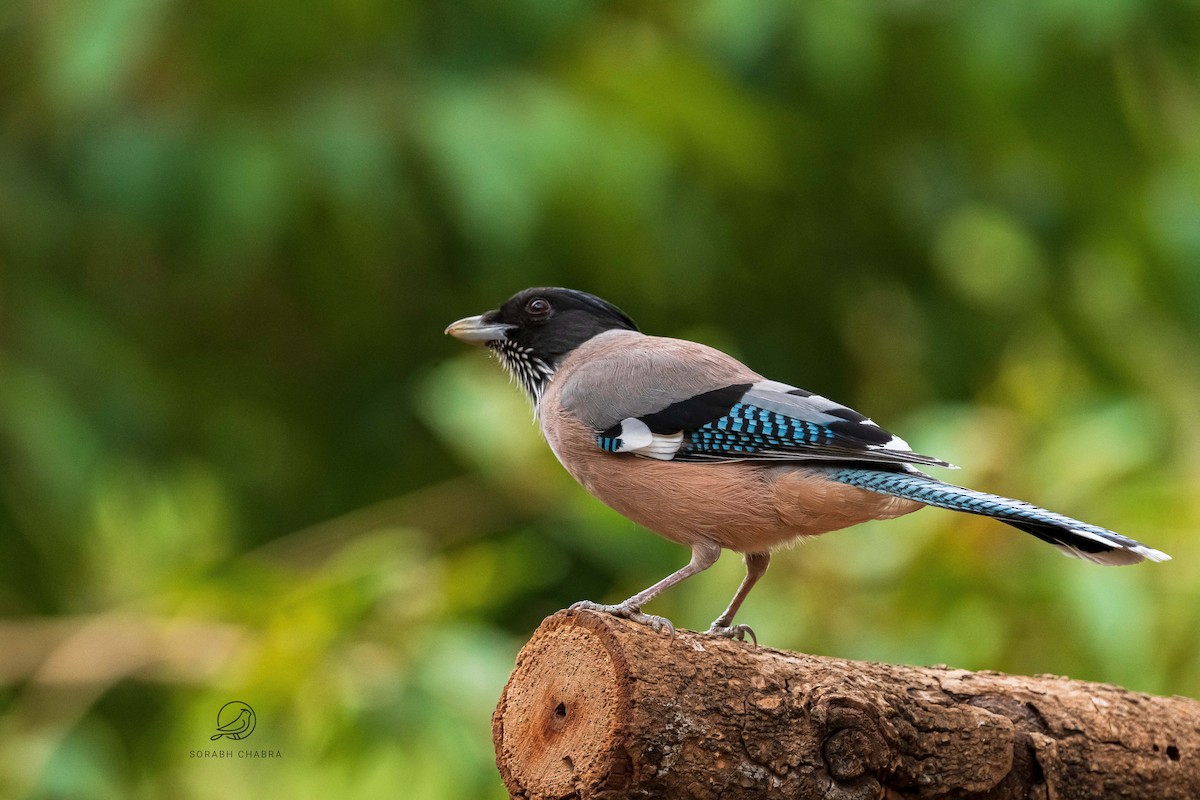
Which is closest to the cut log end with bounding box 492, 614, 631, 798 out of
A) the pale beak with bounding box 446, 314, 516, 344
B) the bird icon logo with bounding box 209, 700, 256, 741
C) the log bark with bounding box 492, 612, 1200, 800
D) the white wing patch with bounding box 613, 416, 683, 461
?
the log bark with bounding box 492, 612, 1200, 800

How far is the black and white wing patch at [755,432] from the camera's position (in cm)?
419

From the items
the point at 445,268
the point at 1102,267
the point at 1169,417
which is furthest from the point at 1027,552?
the point at 445,268

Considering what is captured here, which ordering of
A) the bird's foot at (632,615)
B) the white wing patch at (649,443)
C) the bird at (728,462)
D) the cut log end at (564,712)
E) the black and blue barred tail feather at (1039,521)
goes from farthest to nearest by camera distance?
the white wing patch at (649,443)
the bird at (728,462)
the black and blue barred tail feather at (1039,521)
the bird's foot at (632,615)
the cut log end at (564,712)

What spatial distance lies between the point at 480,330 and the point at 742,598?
1.44 meters

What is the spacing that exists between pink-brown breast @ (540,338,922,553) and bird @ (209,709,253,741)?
7.31 ft

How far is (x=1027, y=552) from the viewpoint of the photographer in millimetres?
6004

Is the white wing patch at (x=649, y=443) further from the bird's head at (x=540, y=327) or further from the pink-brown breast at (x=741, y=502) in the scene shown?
the bird's head at (x=540, y=327)

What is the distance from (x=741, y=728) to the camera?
328 centimetres

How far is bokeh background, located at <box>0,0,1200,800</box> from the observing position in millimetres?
5875

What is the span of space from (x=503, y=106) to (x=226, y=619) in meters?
2.84

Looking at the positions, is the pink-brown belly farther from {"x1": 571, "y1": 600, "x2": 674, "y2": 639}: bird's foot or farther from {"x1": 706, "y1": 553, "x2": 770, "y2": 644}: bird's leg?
{"x1": 571, "y1": 600, "x2": 674, "y2": 639}: bird's foot

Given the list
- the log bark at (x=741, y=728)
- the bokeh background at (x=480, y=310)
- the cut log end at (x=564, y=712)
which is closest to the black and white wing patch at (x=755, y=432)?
the log bark at (x=741, y=728)

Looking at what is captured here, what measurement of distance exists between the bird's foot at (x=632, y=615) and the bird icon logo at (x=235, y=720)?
2564 millimetres

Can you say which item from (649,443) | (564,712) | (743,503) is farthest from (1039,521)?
(564,712)
